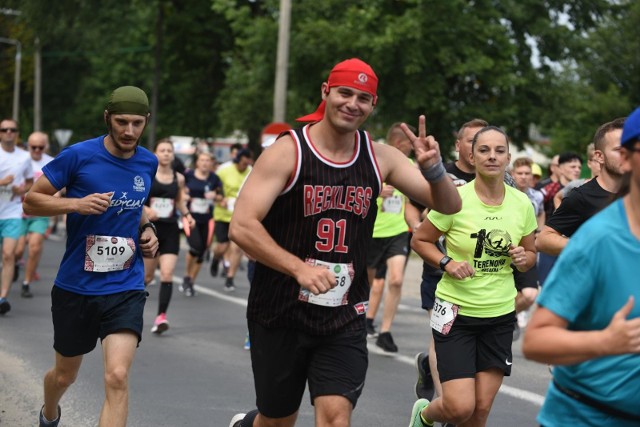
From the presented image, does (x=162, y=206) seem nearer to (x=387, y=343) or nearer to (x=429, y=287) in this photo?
(x=387, y=343)

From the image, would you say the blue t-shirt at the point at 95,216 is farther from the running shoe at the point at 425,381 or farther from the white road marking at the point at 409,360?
the white road marking at the point at 409,360

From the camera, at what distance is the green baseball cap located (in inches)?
249

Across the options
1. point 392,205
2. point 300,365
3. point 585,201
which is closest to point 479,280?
point 585,201

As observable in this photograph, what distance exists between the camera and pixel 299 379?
528 centimetres

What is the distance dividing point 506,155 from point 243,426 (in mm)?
1980

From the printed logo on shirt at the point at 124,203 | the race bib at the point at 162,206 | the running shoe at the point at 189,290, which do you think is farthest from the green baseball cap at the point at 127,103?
the running shoe at the point at 189,290

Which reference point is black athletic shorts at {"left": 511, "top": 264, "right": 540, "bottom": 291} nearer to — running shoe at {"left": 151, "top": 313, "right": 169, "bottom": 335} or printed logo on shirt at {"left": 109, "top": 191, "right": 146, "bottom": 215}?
printed logo on shirt at {"left": 109, "top": 191, "right": 146, "bottom": 215}

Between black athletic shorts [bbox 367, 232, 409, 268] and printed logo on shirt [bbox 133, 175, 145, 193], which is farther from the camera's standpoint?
black athletic shorts [bbox 367, 232, 409, 268]

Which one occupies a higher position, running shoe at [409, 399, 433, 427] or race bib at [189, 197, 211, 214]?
race bib at [189, 197, 211, 214]

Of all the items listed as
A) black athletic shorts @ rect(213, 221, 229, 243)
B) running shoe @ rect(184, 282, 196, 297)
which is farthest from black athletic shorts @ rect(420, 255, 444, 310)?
black athletic shorts @ rect(213, 221, 229, 243)

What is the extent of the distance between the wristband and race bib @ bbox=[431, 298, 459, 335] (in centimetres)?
150

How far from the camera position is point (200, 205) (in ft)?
53.7

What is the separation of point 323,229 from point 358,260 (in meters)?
0.21

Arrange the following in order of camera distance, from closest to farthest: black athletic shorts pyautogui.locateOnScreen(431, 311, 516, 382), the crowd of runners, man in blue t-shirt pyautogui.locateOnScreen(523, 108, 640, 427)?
man in blue t-shirt pyautogui.locateOnScreen(523, 108, 640, 427) → the crowd of runners → black athletic shorts pyautogui.locateOnScreen(431, 311, 516, 382)
